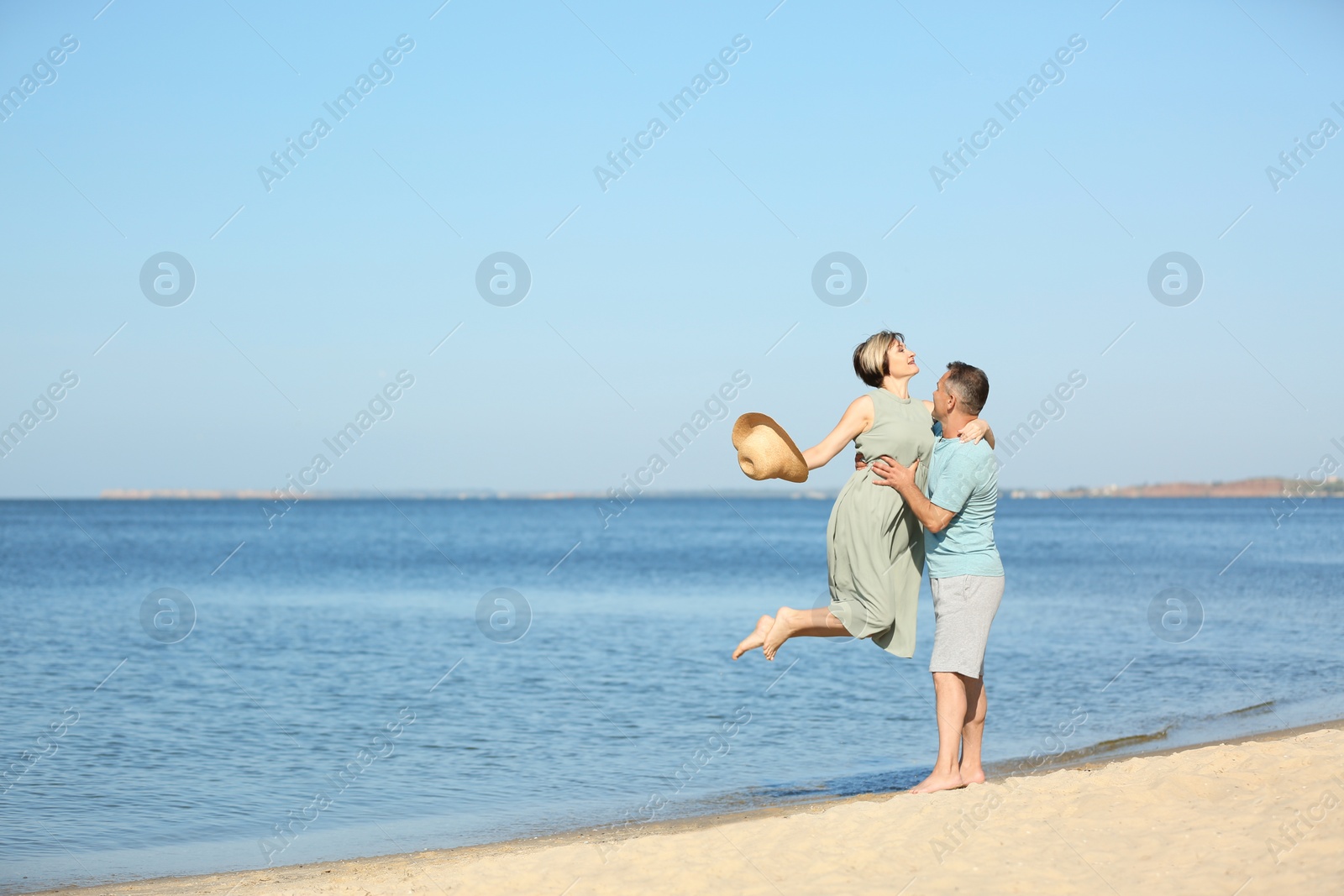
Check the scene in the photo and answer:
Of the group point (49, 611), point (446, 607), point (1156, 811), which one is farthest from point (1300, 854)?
point (49, 611)

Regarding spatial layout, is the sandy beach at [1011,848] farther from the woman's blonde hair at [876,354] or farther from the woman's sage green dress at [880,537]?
the woman's blonde hair at [876,354]

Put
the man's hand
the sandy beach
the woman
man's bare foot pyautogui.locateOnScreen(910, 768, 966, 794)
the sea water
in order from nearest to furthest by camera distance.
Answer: the sandy beach
the man's hand
the woman
man's bare foot pyautogui.locateOnScreen(910, 768, 966, 794)
the sea water

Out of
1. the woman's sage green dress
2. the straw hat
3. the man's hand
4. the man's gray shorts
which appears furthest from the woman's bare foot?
the straw hat

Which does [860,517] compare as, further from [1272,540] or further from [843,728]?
[1272,540]

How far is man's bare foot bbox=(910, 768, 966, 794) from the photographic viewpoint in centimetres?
543

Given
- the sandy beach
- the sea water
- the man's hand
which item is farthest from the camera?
the sea water

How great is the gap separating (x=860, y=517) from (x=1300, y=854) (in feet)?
7.33

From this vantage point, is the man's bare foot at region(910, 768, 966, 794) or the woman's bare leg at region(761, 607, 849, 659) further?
the man's bare foot at region(910, 768, 966, 794)

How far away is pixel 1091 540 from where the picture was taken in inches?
2419

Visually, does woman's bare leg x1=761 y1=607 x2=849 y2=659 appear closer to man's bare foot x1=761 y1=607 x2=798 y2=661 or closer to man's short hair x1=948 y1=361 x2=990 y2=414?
man's bare foot x1=761 y1=607 x2=798 y2=661

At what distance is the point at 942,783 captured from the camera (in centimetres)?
544

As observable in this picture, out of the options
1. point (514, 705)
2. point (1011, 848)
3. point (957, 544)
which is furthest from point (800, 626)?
point (514, 705)

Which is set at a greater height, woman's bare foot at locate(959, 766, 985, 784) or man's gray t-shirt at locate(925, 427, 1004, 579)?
man's gray t-shirt at locate(925, 427, 1004, 579)

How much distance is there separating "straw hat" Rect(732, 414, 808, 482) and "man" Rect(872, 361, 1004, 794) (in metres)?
0.38
